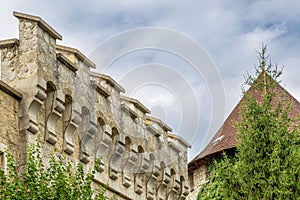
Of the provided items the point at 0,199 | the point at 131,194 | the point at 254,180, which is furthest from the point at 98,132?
the point at 0,199

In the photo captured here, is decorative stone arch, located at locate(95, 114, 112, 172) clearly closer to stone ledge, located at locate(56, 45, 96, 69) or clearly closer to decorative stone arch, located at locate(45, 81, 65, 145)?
stone ledge, located at locate(56, 45, 96, 69)

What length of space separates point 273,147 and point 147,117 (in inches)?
99.7

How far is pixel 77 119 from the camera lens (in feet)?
45.0

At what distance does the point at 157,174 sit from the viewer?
1681 cm

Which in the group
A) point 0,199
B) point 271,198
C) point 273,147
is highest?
point 273,147

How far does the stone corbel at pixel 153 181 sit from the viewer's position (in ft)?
54.2

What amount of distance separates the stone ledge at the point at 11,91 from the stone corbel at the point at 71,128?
1.25m

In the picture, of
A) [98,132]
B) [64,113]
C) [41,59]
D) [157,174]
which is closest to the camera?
[41,59]

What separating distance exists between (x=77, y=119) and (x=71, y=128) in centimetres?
22

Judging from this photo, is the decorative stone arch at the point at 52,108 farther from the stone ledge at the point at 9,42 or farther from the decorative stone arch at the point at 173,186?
the decorative stone arch at the point at 173,186

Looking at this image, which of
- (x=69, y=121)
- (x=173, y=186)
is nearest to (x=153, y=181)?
(x=173, y=186)

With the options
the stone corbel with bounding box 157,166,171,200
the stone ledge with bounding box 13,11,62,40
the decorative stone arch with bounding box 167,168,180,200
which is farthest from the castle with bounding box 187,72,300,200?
the stone ledge with bounding box 13,11,62,40

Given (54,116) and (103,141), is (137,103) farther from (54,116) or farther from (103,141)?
(54,116)

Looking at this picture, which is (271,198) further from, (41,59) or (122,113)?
(41,59)
